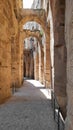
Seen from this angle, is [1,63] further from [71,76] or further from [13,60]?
[13,60]

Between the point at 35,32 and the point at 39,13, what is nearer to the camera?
the point at 39,13

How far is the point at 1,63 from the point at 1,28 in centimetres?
145

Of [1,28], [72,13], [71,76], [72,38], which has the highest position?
[1,28]

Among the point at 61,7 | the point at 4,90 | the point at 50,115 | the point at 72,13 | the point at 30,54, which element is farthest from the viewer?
the point at 30,54

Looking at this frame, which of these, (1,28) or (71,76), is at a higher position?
(1,28)

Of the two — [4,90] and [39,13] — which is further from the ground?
[39,13]

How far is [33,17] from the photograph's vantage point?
16.9 metres

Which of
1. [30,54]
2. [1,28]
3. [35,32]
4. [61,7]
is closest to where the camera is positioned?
[61,7]

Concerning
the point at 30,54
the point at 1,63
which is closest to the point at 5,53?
the point at 1,63

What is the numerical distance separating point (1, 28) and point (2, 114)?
3737 millimetres

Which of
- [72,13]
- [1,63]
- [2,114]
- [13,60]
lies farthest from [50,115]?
[13,60]

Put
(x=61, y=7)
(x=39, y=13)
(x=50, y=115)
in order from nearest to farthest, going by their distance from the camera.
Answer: (x=50, y=115)
(x=61, y=7)
(x=39, y=13)

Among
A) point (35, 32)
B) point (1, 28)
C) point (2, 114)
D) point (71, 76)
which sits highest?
point (35, 32)

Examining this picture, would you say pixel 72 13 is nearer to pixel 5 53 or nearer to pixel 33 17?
pixel 5 53
